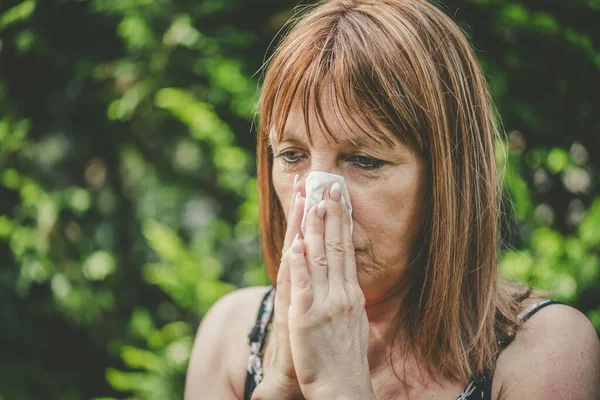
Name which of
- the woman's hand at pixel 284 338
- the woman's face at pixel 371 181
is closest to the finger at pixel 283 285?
the woman's hand at pixel 284 338

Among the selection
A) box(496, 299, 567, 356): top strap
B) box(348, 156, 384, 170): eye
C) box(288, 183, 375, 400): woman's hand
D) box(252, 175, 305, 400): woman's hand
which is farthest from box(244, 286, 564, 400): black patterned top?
box(348, 156, 384, 170): eye

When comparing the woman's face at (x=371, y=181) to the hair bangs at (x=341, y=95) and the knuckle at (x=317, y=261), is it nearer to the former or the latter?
the hair bangs at (x=341, y=95)

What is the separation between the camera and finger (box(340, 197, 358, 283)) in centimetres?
164

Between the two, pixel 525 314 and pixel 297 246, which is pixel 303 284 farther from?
pixel 525 314

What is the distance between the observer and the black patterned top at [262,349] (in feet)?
5.58

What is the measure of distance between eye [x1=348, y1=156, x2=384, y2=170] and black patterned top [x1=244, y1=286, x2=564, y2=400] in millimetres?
707

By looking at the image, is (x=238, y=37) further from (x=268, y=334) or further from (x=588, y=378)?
(x=588, y=378)

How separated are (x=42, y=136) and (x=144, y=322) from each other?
1598mm

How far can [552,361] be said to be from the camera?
65.1 inches

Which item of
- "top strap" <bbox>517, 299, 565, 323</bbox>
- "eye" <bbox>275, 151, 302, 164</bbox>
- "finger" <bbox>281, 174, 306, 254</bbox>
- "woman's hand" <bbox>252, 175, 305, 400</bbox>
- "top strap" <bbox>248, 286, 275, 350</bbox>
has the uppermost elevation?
"eye" <bbox>275, 151, 302, 164</bbox>

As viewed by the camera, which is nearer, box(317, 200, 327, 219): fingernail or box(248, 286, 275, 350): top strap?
box(317, 200, 327, 219): fingernail

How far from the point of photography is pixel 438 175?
5.59ft

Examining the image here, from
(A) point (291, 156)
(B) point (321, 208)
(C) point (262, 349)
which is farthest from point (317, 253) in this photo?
(C) point (262, 349)

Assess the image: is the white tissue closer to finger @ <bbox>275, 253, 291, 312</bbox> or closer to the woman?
the woman
